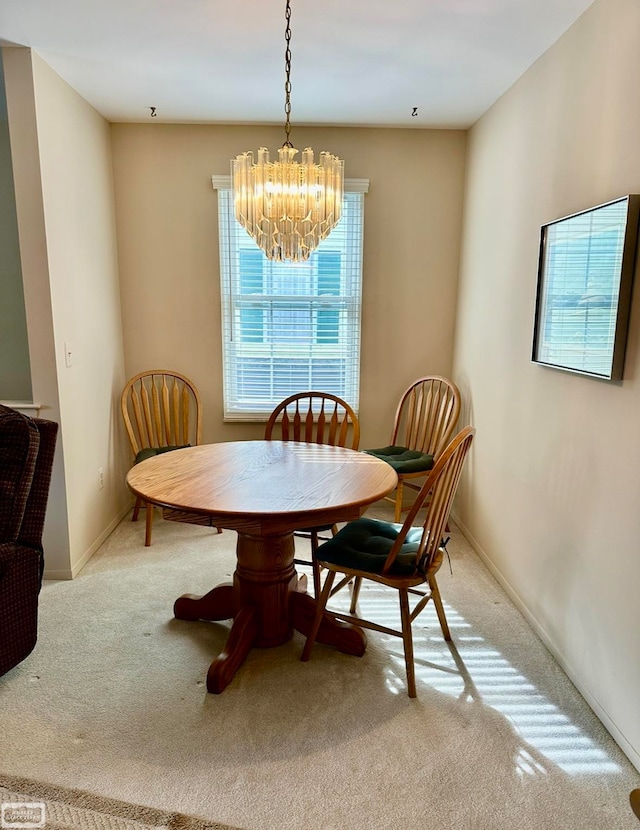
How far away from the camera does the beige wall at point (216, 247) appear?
11.3 ft

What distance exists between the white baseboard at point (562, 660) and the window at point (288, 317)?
4.47 ft

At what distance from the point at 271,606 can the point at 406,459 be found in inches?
52.5

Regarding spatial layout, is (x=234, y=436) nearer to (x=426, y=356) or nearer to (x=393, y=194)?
(x=426, y=356)

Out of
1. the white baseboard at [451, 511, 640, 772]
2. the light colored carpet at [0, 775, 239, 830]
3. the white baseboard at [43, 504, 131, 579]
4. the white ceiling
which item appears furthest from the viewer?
the white baseboard at [43, 504, 131, 579]

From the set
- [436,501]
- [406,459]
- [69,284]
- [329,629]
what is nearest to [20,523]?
[329,629]

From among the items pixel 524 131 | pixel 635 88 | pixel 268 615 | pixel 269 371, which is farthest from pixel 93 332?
pixel 635 88

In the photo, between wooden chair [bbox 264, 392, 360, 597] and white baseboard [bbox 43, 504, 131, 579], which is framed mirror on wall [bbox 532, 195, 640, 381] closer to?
wooden chair [bbox 264, 392, 360, 597]

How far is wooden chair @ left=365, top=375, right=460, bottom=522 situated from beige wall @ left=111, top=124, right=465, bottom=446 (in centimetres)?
23

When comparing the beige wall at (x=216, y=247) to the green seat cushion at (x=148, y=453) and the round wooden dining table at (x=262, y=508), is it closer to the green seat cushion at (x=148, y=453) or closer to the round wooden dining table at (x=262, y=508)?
the green seat cushion at (x=148, y=453)

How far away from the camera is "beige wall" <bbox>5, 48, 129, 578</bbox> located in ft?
8.07

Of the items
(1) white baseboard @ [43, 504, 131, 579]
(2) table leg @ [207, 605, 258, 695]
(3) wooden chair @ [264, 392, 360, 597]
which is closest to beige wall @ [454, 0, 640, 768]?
(3) wooden chair @ [264, 392, 360, 597]

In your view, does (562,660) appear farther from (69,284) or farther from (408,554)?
(69,284)

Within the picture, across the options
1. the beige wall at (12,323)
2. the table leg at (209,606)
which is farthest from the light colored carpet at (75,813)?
the beige wall at (12,323)

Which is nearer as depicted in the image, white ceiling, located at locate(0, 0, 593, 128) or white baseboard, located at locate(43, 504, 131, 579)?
white ceiling, located at locate(0, 0, 593, 128)
